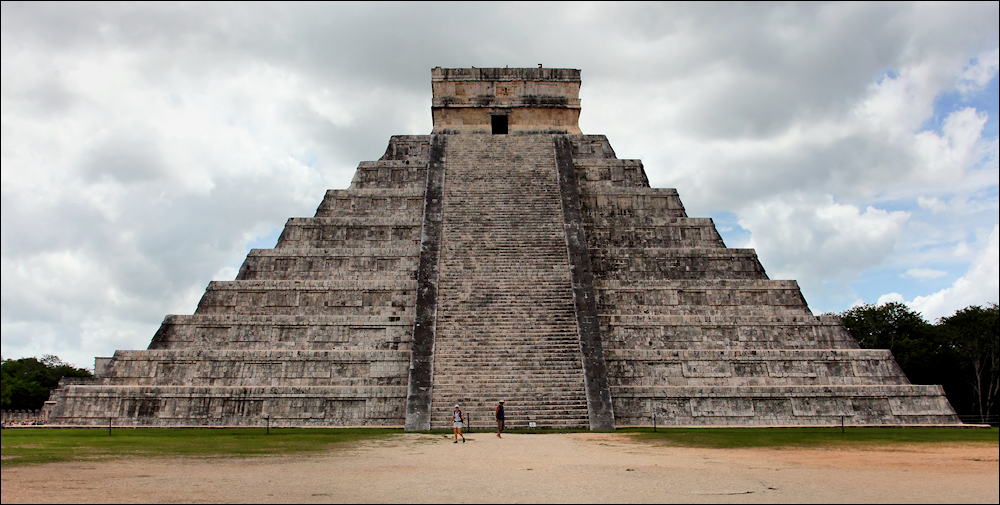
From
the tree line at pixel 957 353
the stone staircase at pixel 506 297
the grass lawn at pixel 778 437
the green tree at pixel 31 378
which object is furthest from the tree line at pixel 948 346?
the stone staircase at pixel 506 297

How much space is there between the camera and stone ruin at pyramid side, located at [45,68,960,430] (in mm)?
15094

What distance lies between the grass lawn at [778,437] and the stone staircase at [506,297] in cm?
216

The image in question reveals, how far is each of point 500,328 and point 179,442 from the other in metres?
7.64

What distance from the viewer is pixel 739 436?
1186 centimetres

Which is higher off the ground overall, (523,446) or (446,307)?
(446,307)

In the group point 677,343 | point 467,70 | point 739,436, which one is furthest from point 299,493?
point 467,70

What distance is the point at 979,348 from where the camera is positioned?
88.9 ft

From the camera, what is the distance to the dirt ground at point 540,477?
18.9 ft

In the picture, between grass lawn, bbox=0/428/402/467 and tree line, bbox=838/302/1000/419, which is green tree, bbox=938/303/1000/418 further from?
grass lawn, bbox=0/428/402/467

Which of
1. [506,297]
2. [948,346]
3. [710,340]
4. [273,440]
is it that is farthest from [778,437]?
[948,346]

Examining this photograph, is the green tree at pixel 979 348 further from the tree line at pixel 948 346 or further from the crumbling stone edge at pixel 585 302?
the crumbling stone edge at pixel 585 302

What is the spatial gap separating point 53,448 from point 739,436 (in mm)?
10460

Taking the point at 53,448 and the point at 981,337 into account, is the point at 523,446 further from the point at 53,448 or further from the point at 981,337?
the point at 981,337

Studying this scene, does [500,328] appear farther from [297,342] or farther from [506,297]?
[297,342]
